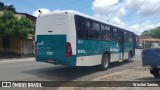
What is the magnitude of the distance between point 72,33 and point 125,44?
9.40 m

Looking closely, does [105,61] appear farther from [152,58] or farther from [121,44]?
[152,58]

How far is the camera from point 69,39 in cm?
1360

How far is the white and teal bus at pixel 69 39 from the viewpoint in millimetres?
13695

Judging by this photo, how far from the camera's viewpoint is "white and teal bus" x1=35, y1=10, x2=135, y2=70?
44.9 ft

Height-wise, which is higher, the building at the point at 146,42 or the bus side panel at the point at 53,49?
the building at the point at 146,42

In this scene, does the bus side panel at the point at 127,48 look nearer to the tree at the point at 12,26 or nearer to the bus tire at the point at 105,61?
the bus tire at the point at 105,61

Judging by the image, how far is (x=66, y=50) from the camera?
13.7 meters

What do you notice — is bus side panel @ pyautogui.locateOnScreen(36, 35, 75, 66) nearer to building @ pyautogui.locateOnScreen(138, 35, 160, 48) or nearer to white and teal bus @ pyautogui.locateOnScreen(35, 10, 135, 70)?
white and teal bus @ pyautogui.locateOnScreen(35, 10, 135, 70)

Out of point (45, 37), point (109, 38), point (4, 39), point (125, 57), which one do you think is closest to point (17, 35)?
point (4, 39)

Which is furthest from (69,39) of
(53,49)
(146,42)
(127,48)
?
(146,42)

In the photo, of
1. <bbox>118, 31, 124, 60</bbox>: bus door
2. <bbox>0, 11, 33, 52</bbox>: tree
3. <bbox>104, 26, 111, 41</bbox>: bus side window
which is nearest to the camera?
<bbox>104, 26, 111, 41</bbox>: bus side window

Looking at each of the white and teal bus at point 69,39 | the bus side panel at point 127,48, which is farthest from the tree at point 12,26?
the white and teal bus at point 69,39

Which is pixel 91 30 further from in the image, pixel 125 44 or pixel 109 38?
pixel 125 44

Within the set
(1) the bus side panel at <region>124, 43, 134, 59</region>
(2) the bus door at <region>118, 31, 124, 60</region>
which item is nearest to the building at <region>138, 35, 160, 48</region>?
(1) the bus side panel at <region>124, 43, 134, 59</region>
